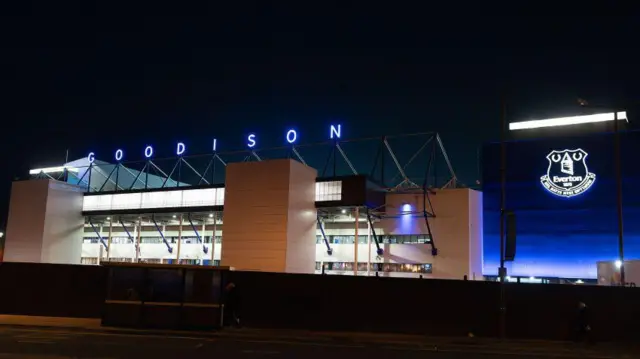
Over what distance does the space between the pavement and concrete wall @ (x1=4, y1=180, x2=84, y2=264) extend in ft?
119

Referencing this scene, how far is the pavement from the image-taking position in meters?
18.3

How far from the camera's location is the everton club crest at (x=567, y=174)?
161ft

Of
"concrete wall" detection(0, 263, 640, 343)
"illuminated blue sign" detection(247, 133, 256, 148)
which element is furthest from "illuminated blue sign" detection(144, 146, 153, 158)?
"concrete wall" detection(0, 263, 640, 343)

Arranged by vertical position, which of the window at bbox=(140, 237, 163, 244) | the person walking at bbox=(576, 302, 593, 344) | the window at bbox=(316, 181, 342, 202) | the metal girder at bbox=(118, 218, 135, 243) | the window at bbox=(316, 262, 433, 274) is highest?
the window at bbox=(316, 181, 342, 202)

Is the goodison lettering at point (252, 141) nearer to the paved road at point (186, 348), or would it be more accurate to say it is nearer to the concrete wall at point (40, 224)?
the concrete wall at point (40, 224)

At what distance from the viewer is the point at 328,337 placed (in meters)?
24.9

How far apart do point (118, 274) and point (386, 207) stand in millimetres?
30558

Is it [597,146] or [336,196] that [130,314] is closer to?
[336,196]

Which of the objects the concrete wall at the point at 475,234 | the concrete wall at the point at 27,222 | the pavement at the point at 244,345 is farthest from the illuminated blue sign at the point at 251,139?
the pavement at the point at 244,345

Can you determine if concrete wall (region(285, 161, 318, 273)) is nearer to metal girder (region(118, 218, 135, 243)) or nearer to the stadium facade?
the stadium facade

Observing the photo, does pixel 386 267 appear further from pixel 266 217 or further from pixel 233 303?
pixel 233 303

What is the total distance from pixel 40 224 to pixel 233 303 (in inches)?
1683

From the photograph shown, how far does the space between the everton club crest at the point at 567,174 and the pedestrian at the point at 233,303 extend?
107 feet

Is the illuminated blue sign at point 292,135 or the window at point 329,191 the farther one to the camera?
the illuminated blue sign at point 292,135
